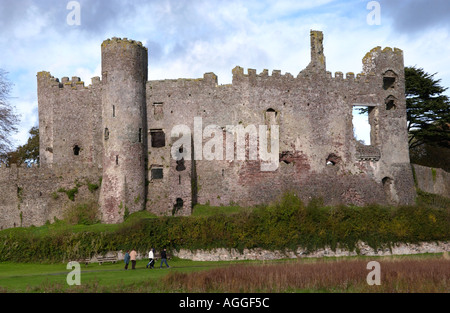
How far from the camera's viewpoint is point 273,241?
34.5 meters

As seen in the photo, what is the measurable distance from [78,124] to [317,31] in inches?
649

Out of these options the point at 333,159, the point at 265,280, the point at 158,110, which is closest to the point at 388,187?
the point at 333,159

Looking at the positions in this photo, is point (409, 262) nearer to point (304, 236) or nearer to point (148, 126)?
point (304, 236)

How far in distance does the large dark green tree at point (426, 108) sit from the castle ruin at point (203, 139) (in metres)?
6.73

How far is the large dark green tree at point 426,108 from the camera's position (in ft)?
163

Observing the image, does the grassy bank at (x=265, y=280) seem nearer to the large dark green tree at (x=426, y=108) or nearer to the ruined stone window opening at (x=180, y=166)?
the ruined stone window opening at (x=180, y=166)

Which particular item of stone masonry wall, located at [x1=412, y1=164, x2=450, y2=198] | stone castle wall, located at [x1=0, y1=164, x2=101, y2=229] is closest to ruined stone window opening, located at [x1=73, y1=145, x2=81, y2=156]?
stone castle wall, located at [x1=0, y1=164, x2=101, y2=229]

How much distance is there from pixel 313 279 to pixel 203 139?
17703 mm

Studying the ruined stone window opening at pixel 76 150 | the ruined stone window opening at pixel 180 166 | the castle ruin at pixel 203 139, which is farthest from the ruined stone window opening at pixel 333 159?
the ruined stone window opening at pixel 76 150

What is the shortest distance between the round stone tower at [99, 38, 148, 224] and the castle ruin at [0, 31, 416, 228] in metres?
0.06

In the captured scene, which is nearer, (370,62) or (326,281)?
(326,281)

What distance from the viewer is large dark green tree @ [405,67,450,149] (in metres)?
49.8

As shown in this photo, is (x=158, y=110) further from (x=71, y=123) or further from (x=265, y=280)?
(x=265, y=280)
